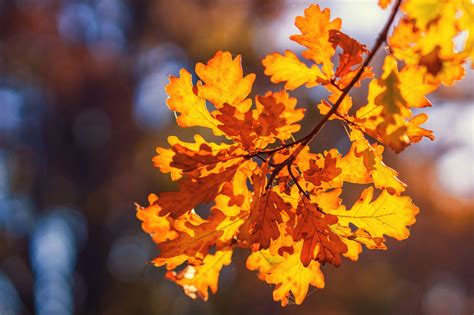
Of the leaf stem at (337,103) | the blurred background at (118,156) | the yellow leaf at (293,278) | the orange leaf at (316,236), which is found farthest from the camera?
the blurred background at (118,156)

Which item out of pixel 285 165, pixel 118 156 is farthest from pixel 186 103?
pixel 118 156

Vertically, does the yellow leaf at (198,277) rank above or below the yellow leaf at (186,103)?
below

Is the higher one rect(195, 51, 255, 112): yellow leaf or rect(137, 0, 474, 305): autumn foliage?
rect(195, 51, 255, 112): yellow leaf

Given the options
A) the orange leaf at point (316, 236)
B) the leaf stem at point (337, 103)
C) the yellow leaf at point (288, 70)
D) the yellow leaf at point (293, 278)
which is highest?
the yellow leaf at point (288, 70)

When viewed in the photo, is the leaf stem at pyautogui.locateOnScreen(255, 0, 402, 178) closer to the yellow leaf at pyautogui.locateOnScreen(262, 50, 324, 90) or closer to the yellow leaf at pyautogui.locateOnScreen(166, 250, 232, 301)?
the yellow leaf at pyautogui.locateOnScreen(262, 50, 324, 90)

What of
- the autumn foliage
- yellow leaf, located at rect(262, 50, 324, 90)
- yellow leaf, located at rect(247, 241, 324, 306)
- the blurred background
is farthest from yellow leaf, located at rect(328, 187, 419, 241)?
the blurred background

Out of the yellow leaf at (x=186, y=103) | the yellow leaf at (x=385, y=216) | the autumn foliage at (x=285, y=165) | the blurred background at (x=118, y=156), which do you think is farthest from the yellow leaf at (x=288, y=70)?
the blurred background at (x=118, y=156)

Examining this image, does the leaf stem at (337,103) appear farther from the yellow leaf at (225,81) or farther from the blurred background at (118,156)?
the blurred background at (118,156)

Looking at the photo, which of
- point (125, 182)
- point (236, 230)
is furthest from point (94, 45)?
point (236, 230)

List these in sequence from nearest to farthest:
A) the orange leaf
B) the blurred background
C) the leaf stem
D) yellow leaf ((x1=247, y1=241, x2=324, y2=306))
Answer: the leaf stem, the orange leaf, yellow leaf ((x1=247, y1=241, x2=324, y2=306)), the blurred background

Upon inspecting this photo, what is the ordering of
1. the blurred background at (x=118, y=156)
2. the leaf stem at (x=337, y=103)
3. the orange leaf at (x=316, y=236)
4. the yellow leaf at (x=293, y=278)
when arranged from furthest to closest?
the blurred background at (x=118, y=156)
the yellow leaf at (x=293, y=278)
the orange leaf at (x=316, y=236)
the leaf stem at (x=337, y=103)

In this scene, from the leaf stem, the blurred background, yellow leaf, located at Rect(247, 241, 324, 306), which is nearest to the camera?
the leaf stem
